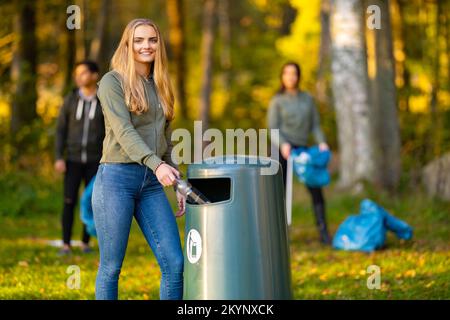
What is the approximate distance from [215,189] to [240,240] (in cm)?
57

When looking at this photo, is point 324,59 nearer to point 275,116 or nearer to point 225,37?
point 225,37

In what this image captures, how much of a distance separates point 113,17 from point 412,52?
13.0 meters

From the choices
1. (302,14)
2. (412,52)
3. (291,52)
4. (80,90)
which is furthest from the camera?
(291,52)

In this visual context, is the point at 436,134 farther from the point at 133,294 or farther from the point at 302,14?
the point at 302,14

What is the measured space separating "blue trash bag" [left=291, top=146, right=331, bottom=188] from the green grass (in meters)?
0.66

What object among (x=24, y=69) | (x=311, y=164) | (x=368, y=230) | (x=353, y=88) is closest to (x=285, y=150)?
(x=311, y=164)

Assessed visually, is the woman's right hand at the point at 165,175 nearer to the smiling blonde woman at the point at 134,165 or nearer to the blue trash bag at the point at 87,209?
the smiling blonde woman at the point at 134,165

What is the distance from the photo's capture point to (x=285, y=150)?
730 centimetres

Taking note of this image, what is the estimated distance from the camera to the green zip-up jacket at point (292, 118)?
24.5 ft

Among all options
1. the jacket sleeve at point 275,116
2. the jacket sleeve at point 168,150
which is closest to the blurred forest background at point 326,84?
the jacket sleeve at point 275,116

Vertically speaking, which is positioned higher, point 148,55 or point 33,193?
point 148,55

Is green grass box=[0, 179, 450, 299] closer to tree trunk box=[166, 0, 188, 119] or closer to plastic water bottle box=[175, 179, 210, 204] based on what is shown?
plastic water bottle box=[175, 179, 210, 204]
